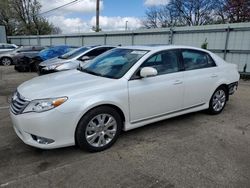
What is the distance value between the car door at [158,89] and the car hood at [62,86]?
508 millimetres

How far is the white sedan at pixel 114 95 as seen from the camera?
2879 millimetres

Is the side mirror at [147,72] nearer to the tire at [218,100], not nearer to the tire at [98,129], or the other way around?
the tire at [98,129]

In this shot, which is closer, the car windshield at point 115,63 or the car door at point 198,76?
the car windshield at point 115,63

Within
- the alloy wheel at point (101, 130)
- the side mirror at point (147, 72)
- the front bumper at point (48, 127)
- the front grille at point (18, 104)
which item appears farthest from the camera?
the side mirror at point (147, 72)

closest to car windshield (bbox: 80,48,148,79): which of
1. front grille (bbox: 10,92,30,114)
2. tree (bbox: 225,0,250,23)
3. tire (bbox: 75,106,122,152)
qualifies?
tire (bbox: 75,106,122,152)

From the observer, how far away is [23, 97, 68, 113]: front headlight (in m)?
2.83

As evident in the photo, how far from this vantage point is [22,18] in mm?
37344

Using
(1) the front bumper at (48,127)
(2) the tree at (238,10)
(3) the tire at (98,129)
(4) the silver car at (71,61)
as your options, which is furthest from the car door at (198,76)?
(2) the tree at (238,10)

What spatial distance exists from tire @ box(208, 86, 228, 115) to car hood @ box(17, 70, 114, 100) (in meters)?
2.51

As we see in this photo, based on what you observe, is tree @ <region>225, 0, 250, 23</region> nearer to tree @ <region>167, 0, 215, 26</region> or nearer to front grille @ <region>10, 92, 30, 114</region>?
tree @ <region>167, 0, 215, 26</region>

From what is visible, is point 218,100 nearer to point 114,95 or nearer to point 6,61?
point 114,95

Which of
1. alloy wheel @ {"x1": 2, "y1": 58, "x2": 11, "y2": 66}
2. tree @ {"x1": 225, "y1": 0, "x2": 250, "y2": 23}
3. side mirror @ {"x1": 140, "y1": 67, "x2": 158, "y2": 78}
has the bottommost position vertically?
alloy wheel @ {"x1": 2, "y1": 58, "x2": 11, "y2": 66}

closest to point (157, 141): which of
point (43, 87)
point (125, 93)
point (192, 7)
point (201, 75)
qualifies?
point (125, 93)

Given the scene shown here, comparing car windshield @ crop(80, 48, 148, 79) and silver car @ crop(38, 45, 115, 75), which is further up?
car windshield @ crop(80, 48, 148, 79)
